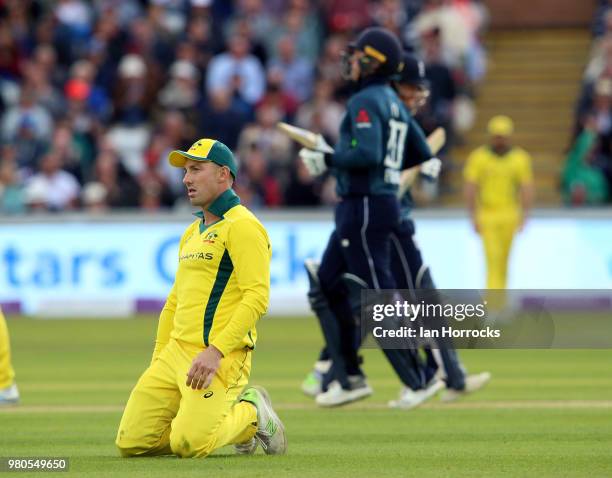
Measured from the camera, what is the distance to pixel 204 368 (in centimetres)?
955

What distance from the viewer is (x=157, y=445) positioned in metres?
9.95

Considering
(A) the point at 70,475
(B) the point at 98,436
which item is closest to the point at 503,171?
(B) the point at 98,436

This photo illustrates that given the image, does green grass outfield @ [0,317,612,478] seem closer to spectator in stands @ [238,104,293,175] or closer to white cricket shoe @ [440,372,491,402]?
white cricket shoe @ [440,372,491,402]

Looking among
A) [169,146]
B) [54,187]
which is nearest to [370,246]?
[54,187]

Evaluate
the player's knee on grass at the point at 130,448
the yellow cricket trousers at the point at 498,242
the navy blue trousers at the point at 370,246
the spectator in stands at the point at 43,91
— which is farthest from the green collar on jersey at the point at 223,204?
the spectator in stands at the point at 43,91

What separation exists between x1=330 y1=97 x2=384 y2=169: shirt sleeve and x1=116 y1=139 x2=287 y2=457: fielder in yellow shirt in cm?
256

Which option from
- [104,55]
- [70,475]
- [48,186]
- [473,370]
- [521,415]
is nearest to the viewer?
[70,475]

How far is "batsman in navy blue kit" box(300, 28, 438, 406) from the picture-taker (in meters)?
12.5

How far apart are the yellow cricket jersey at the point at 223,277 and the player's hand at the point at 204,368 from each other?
101 millimetres

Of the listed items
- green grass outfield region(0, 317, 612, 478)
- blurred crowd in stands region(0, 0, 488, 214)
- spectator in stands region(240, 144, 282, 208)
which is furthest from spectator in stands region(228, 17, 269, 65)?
green grass outfield region(0, 317, 612, 478)

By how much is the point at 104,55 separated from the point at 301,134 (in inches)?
573

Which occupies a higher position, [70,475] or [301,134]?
[301,134]

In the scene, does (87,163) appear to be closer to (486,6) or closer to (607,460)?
(486,6)

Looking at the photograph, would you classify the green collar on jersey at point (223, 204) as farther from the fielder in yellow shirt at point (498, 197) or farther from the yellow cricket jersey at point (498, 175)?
the yellow cricket jersey at point (498, 175)
